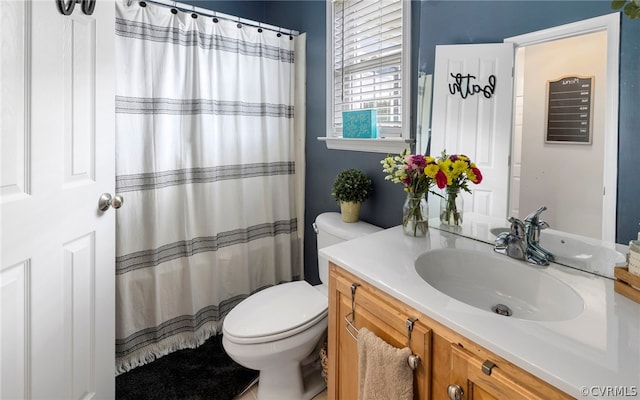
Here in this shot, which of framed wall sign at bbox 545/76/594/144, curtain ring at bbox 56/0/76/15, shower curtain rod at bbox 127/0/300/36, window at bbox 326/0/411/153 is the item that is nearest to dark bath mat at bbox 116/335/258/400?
window at bbox 326/0/411/153

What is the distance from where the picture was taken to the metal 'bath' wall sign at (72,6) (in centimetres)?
104

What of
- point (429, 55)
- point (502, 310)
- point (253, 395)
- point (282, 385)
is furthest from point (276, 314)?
point (429, 55)

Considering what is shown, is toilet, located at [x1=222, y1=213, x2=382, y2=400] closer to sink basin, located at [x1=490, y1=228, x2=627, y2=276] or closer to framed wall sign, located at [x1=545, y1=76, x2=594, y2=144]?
sink basin, located at [x1=490, y1=228, x2=627, y2=276]

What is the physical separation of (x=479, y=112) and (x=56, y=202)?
1.45m

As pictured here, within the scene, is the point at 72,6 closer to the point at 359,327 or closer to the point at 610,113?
the point at 359,327

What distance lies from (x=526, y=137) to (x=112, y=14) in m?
1.52

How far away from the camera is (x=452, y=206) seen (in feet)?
4.45

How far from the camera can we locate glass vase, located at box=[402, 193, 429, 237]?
4.24 ft

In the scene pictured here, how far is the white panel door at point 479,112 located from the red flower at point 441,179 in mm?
161

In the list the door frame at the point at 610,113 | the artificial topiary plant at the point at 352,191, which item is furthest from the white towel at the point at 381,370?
the artificial topiary plant at the point at 352,191

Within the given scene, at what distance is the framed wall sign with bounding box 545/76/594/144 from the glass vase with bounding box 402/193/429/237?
17.3 inches

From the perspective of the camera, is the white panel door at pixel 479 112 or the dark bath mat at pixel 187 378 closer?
the white panel door at pixel 479 112

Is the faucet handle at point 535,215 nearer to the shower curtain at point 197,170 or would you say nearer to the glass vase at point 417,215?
the glass vase at point 417,215

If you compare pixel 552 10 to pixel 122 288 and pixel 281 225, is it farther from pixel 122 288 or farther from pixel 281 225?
pixel 122 288
